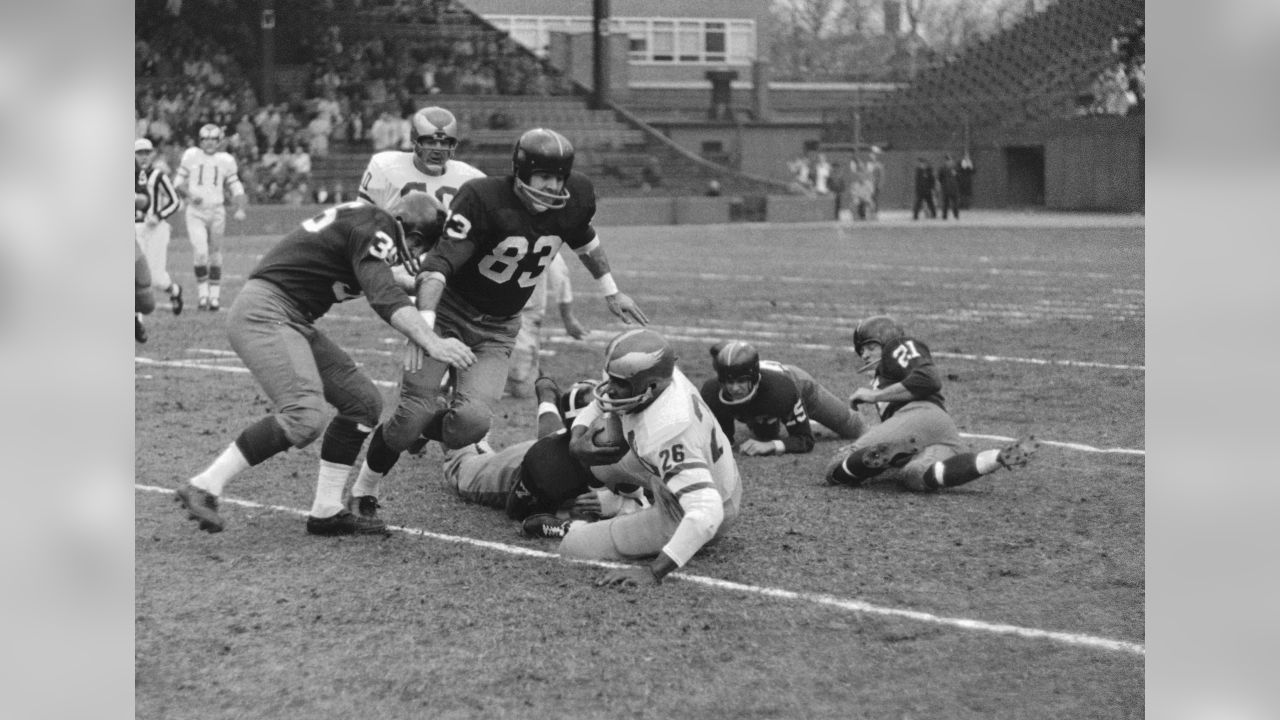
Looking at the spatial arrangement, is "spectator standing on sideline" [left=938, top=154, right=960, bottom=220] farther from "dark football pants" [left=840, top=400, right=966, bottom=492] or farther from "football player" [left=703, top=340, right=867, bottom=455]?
"dark football pants" [left=840, top=400, right=966, bottom=492]

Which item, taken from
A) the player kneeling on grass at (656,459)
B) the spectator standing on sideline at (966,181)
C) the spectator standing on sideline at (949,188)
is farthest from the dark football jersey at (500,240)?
the spectator standing on sideline at (966,181)

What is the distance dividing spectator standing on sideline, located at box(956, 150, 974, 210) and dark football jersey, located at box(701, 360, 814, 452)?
3157cm

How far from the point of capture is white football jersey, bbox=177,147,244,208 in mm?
16266

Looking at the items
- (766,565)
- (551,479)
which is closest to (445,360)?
(551,479)

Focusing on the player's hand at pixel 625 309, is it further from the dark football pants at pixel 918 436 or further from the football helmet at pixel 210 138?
the football helmet at pixel 210 138

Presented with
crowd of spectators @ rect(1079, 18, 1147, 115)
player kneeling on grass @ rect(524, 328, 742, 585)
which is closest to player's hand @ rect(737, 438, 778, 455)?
player kneeling on grass @ rect(524, 328, 742, 585)

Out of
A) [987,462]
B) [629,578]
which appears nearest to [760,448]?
[987,462]

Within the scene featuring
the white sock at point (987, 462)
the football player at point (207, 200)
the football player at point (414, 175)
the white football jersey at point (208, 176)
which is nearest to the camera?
the white sock at point (987, 462)

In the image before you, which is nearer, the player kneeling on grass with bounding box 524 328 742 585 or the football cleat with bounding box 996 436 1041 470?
the player kneeling on grass with bounding box 524 328 742 585

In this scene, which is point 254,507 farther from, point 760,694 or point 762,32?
point 762,32

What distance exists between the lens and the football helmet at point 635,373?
583 centimetres

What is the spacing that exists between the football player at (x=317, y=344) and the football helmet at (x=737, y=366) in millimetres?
1785

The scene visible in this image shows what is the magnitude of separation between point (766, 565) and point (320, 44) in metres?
31.9
